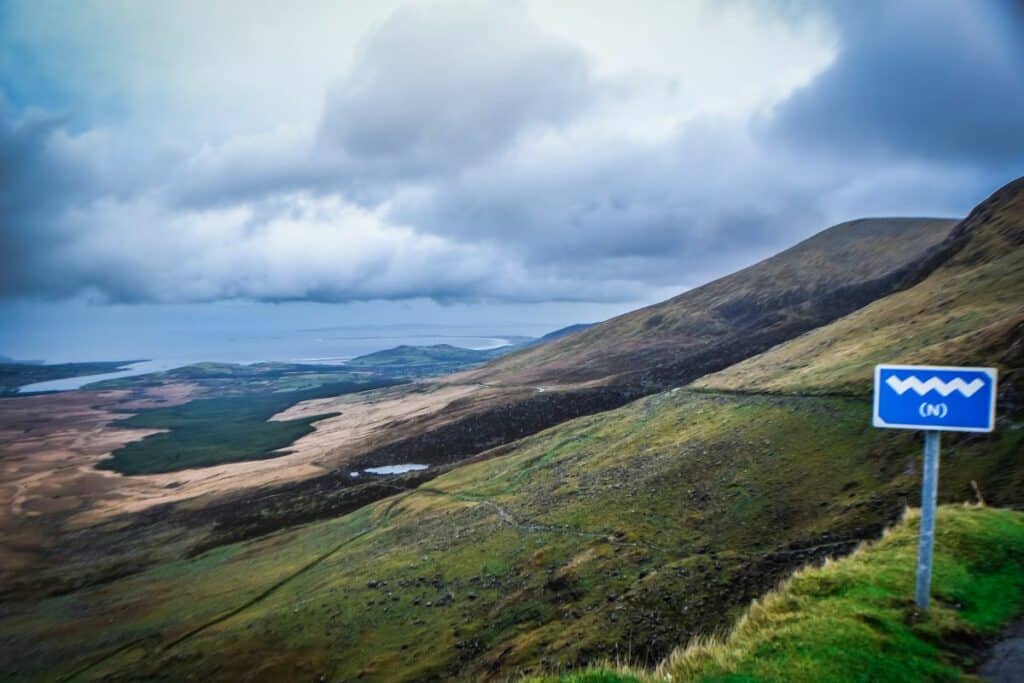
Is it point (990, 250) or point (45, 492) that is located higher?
point (990, 250)

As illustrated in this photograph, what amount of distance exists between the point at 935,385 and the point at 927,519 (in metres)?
2.91

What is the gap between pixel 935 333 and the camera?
6325cm

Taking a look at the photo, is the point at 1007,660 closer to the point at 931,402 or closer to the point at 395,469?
the point at 931,402

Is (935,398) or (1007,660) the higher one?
(935,398)

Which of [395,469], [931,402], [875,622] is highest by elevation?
[931,402]

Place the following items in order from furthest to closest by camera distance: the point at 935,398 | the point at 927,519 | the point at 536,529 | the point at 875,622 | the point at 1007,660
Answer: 1. the point at 536,529
2. the point at 875,622
3. the point at 927,519
4. the point at 935,398
5. the point at 1007,660

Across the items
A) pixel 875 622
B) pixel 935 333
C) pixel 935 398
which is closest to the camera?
pixel 935 398

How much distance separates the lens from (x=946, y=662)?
10.3 m

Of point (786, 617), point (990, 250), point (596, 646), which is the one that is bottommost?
point (596, 646)

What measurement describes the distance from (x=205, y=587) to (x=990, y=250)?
140m

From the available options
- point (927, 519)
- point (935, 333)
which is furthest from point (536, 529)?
point (935, 333)

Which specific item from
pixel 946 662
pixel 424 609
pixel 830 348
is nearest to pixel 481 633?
pixel 424 609

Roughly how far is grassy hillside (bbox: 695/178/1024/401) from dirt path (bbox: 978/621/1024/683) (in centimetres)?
3048

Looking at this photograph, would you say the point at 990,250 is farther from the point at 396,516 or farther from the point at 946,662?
the point at 946,662
